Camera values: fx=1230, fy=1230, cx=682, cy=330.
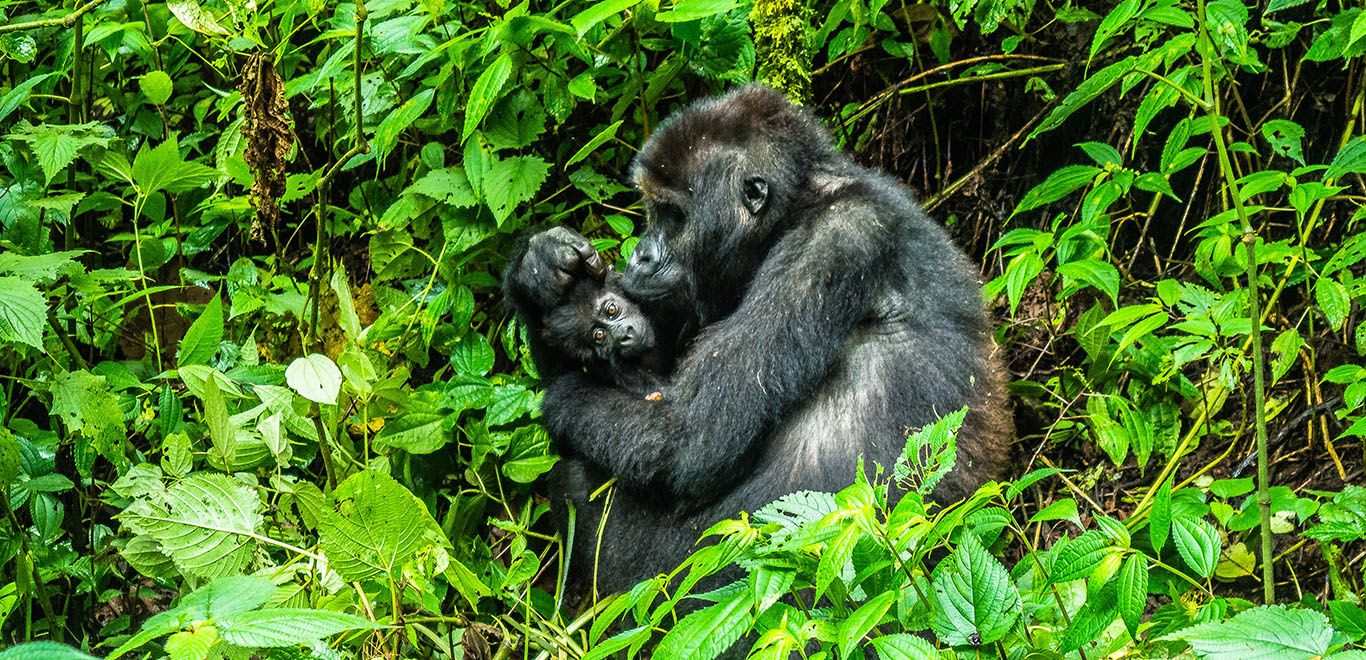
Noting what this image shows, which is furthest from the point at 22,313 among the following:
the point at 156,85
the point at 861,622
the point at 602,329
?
the point at 861,622

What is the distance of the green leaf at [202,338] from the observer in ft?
11.2

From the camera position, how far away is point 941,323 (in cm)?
324

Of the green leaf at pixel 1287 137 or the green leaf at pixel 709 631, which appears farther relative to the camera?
the green leaf at pixel 1287 137

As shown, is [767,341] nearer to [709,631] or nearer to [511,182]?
[511,182]

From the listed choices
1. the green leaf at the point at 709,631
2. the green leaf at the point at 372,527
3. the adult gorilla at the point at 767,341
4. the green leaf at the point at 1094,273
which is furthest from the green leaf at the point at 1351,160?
the green leaf at the point at 372,527

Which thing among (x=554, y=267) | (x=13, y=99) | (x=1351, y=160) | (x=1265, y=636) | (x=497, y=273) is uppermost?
(x=1351, y=160)

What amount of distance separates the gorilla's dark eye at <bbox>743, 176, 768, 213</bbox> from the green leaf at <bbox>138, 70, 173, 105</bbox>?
2307 mm

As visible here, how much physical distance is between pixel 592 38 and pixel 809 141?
79cm

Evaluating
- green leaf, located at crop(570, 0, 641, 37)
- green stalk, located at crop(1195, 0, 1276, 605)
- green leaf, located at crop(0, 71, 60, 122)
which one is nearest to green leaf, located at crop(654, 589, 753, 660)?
green stalk, located at crop(1195, 0, 1276, 605)

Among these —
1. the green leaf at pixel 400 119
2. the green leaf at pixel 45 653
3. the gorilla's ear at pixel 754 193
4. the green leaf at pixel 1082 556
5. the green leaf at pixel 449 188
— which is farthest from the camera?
the green leaf at pixel 449 188

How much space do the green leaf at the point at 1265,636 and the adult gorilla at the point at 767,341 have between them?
4.50 feet

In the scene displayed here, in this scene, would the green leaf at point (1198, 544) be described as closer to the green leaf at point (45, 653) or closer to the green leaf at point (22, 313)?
the green leaf at point (45, 653)

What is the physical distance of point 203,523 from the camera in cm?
303

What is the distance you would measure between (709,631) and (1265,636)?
781 mm
